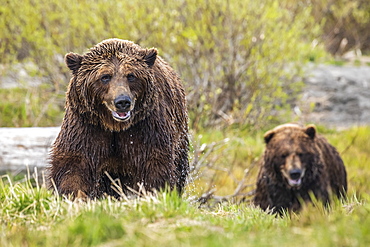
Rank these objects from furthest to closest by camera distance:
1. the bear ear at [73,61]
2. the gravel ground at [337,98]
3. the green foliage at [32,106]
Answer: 1. the gravel ground at [337,98]
2. the green foliage at [32,106]
3. the bear ear at [73,61]

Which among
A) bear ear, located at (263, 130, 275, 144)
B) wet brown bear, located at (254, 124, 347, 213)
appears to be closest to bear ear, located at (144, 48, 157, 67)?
wet brown bear, located at (254, 124, 347, 213)

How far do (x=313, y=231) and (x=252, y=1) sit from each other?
8.53 metres

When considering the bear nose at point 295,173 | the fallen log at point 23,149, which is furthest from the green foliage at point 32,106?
the bear nose at point 295,173

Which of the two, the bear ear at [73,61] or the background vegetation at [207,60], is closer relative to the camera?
the bear ear at [73,61]

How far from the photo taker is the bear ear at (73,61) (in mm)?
5377

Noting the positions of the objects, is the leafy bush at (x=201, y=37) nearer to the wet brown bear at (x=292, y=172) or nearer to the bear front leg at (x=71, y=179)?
the wet brown bear at (x=292, y=172)

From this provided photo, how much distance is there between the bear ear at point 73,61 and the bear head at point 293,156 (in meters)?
3.89

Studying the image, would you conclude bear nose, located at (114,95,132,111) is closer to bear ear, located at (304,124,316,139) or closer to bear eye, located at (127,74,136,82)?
bear eye, located at (127,74,136,82)

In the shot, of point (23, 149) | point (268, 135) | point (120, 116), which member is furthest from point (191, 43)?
point (120, 116)

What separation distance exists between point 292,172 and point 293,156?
0.76 feet

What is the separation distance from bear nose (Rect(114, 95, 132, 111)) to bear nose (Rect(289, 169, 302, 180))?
3.84m

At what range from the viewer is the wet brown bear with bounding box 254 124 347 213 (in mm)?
8461

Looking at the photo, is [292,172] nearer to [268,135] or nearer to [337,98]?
[268,135]

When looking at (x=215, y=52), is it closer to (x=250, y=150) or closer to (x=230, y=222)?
(x=250, y=150)
